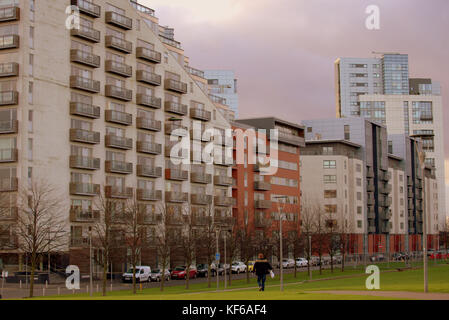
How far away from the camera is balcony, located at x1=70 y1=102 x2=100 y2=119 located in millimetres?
99375

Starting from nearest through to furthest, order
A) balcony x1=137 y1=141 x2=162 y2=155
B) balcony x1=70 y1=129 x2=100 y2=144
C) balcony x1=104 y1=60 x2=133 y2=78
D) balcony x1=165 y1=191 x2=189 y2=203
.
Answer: balcony x1=70 y1=129 x2=100 y2=144, balcony x1=104 y1=60 x2=133 y2=78, balcony x1=137 y1=141 x2=162 y2=155, balcony x1=165 y1=191 x2=189 y2=203

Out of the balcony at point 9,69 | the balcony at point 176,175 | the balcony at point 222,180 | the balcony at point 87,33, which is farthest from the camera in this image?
the balcony at point 222,180

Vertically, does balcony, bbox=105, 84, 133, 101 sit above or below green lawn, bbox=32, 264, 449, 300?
above

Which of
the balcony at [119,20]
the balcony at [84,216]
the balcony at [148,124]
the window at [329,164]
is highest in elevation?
the balcony at [119,20]

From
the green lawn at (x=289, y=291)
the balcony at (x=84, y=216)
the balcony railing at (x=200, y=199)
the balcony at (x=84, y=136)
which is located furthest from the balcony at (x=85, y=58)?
the green lawn at (x=289, y=291)

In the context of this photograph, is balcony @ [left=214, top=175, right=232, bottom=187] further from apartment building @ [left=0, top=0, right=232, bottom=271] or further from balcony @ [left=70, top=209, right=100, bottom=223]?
balcony @ [left=70, top=209, right=100, bottom=223]

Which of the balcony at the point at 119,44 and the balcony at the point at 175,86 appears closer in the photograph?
the balcony at the point at 119,44

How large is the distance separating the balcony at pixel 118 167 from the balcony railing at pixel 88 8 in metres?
21.2

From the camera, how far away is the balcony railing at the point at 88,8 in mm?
101250

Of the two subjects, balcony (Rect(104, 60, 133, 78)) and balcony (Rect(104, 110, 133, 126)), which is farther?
balcony (Rect(104, 60, 133, 78))

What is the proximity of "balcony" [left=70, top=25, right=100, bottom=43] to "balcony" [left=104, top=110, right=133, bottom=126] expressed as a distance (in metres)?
10.5

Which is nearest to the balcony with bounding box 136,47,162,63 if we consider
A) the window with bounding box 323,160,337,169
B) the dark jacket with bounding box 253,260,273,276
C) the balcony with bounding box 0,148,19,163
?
the balcony with bounding box 0,148,19,163

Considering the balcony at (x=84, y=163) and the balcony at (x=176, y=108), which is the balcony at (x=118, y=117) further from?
the balcony at (x=176, y=108)

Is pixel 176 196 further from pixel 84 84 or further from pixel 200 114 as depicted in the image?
pixel 84 84
